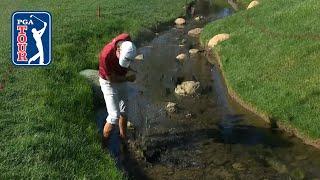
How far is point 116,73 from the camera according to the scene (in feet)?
42.9

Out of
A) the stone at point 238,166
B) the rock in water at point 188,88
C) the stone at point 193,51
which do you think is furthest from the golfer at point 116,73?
the stone at point 193,51

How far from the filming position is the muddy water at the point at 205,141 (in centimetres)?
1315

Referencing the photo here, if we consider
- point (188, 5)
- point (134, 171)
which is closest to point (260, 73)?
point (134, 171)

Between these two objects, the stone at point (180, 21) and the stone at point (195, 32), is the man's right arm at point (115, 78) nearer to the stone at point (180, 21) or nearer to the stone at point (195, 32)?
the stone at point (195, 32)

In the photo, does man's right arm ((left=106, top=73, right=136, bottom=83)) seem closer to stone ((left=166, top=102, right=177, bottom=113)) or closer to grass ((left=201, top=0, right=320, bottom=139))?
stone ((left=166, top=102, right=177, bottom=113))

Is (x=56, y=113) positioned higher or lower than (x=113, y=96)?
lower

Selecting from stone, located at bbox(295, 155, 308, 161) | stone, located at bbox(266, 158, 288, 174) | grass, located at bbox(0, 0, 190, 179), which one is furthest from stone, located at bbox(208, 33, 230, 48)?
stone, located at bbox(266, 158, 288, 174)

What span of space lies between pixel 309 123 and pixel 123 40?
6747mm

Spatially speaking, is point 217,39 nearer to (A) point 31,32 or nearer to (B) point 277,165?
(B) point 277,165

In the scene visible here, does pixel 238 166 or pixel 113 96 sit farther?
pixel 238 166

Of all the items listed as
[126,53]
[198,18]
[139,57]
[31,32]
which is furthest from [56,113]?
[198,18]

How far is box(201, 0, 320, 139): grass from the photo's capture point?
16.6 m

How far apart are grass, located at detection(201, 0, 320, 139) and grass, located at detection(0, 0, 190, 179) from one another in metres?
6.25

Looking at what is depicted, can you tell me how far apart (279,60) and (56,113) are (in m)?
10.1
